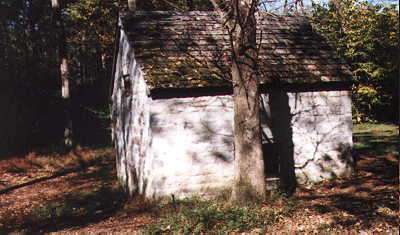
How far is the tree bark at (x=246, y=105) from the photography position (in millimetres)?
9117

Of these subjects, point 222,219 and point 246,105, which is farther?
point 246,105

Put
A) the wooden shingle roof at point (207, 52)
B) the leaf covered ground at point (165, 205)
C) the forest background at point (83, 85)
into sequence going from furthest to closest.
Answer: the forest background at point (83, 85), the wooden shingle roof at point (207, 52), the leaf covered ground at point (165, 205)

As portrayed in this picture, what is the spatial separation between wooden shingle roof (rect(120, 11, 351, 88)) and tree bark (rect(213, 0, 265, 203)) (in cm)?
181

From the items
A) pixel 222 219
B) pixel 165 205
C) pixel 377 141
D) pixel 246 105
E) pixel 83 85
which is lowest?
pixel 165 205

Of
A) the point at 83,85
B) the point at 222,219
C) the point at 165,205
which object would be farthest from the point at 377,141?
the point at 83,85

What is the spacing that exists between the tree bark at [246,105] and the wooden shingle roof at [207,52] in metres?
1.81

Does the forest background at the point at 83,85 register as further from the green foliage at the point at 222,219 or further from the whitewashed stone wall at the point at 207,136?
the green foliage at the point at 222,219

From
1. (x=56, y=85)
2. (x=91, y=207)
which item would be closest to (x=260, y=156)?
(x=91, y=207)

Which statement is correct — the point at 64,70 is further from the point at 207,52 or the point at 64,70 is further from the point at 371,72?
the point at 371,72

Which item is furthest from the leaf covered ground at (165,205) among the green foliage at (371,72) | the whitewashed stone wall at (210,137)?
the green foliage at (371,72)

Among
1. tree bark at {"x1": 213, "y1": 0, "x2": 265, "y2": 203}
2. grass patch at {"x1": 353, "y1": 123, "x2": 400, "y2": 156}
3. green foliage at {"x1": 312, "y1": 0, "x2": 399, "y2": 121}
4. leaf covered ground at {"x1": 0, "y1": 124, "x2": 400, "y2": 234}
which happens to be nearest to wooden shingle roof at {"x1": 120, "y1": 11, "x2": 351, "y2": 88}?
tree bark at {"x1": 213, "y1": 0, "x2": 265, "y2": 203}

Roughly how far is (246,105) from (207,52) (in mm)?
3810

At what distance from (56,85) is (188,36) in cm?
1861

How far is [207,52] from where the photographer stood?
12.3 meters
